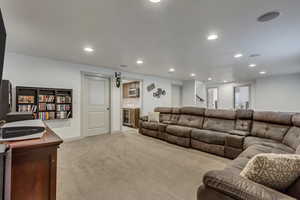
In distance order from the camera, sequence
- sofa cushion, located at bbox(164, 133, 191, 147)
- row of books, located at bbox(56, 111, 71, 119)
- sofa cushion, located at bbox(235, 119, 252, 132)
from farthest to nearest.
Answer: row of books, located at bbox(56, 111, 71, 119) < sofa cushion, located at bbox(164, 133, 191, 147) < sofa cushion, located at bbox(235, 119, 252, 132)

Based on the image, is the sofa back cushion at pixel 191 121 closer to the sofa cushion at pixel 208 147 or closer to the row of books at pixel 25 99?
the sofa cushion at pixel 208 147

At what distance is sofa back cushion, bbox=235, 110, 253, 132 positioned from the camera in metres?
3.30

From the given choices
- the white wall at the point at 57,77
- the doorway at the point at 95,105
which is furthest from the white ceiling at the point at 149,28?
the doorway at the point at 95,105

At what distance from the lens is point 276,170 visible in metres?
0.98

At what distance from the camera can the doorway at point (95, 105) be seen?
4.77m

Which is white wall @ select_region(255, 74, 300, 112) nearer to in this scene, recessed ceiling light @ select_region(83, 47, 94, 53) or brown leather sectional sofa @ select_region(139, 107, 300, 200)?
brown leather sectional sofa @ select_region(139, 107, 300, 200)

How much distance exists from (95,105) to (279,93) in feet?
26.7

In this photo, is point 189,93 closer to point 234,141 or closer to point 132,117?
point 132,117

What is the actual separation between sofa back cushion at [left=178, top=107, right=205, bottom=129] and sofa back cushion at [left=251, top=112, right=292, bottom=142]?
130 centimetres

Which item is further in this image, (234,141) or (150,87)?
(150,87)

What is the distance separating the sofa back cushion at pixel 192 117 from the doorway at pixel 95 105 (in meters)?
2.71

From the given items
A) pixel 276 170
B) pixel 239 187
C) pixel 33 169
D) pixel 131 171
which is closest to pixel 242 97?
pixel 131 171

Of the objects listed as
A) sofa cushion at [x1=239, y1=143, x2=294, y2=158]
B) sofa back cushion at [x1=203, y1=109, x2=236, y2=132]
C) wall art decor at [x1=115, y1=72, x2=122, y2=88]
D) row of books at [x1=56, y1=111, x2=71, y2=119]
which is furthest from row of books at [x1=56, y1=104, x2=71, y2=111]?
sofa cushion at [x1=239, y1=143, x2=294, y2=158]

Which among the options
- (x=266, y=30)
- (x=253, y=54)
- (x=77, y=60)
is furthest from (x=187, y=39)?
(x=77, y=60)
